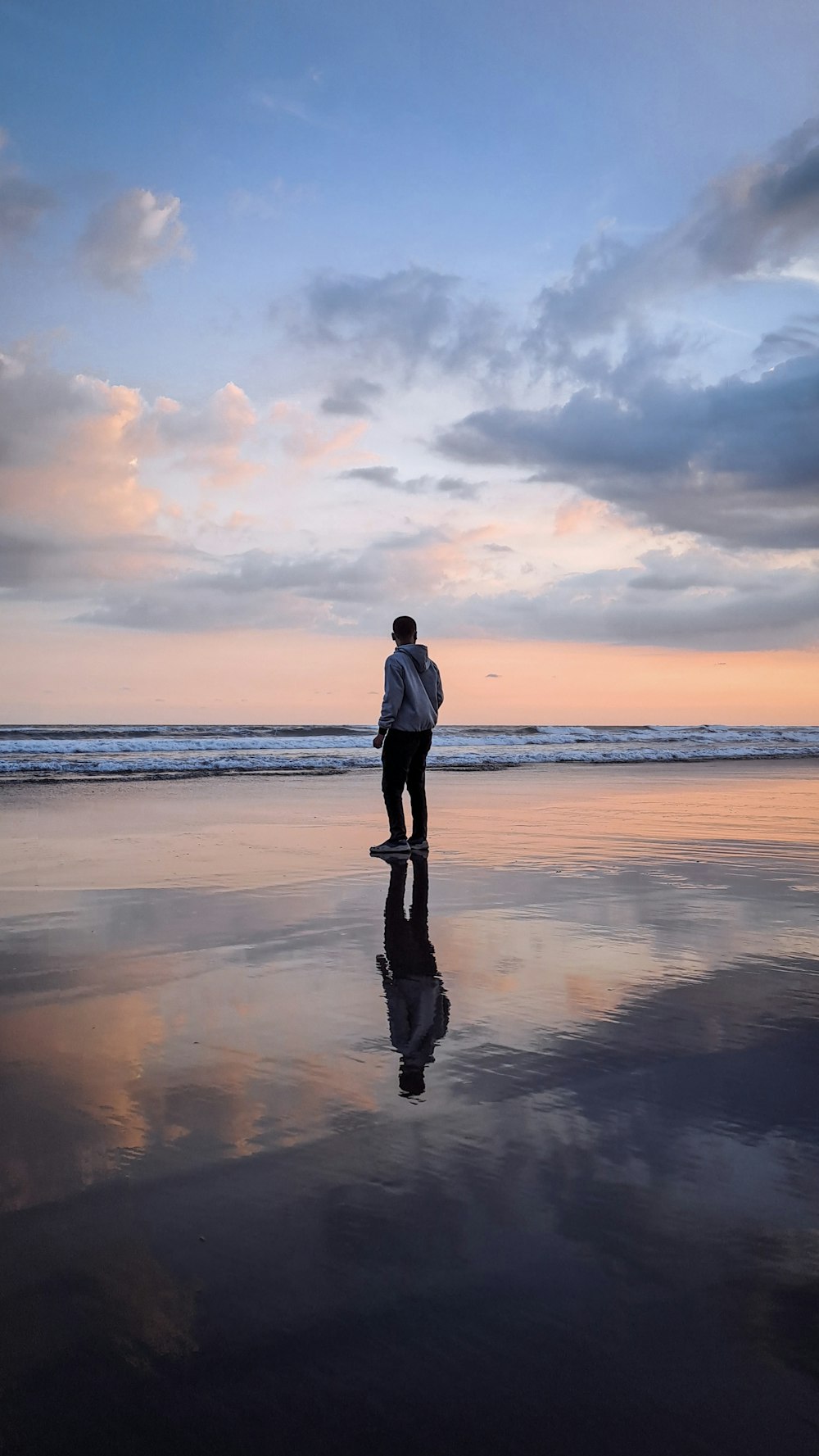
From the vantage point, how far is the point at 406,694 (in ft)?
26.0

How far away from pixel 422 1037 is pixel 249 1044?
0.54m

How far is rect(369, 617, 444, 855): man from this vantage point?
7793mm

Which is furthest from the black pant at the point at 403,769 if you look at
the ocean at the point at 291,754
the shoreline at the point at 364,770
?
the ocean at the point at 291,754

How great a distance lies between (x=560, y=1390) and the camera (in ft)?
4.71

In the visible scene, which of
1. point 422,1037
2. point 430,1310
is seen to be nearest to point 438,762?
point 422,1037

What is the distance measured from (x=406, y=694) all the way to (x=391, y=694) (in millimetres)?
166

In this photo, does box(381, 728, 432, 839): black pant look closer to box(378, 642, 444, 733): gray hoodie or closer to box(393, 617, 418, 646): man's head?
box(378, 642, 444, 733): gray hoodie

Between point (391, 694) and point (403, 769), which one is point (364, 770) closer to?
point (403, 769)

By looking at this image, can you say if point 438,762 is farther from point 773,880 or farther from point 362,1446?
point 362,1446

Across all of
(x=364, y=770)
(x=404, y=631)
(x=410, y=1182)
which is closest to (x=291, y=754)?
(x=364, y=770)

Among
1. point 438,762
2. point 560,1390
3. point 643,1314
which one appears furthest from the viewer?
point 438,762

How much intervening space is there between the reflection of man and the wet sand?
22 millimetres

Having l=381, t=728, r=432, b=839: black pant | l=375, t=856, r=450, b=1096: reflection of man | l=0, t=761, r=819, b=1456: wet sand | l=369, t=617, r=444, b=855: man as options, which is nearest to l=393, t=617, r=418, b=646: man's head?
l=369, t=617, r=444, b=855: man

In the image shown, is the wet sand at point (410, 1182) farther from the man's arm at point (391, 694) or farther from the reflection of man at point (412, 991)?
the man's arm at point (391, 694)
